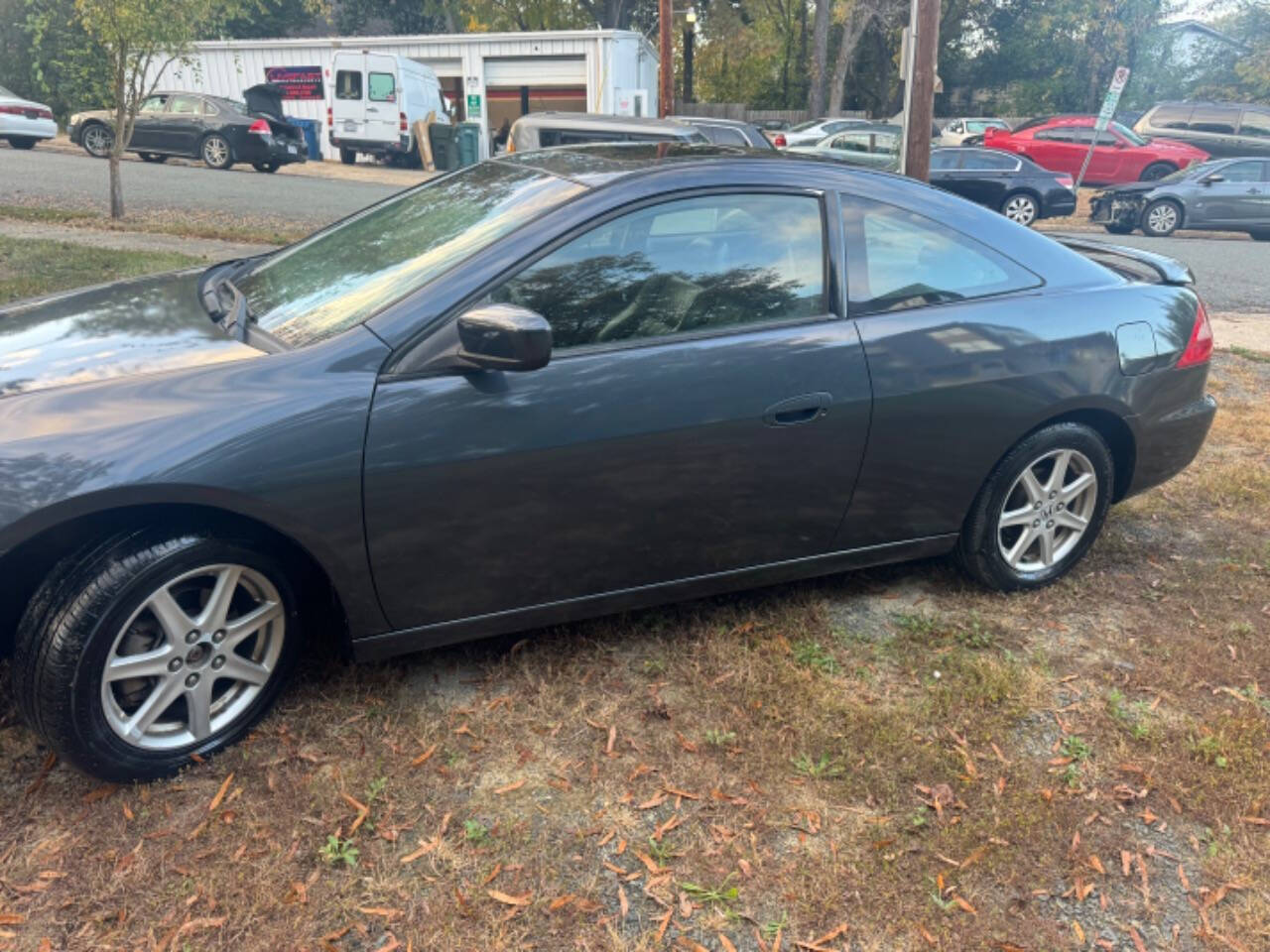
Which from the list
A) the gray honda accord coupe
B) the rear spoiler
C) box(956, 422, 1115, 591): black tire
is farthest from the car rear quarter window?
box(956, 422, 1115, 591): black tire

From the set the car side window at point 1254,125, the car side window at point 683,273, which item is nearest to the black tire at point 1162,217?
the car side window at point 1254,125

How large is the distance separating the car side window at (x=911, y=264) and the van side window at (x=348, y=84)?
2290cm

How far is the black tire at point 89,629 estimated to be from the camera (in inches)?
89.8

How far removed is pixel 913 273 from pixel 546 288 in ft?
4.21

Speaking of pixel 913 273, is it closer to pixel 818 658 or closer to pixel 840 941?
pixel 818 658

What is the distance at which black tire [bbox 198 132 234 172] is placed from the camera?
63.5 ft

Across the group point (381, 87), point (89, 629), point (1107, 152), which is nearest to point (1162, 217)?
point (1107, 152)

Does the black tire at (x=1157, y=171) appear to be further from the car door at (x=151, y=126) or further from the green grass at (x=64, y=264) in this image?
the car door at (x=151, y=126)

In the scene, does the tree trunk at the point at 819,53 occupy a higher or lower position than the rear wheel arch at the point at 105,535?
higher

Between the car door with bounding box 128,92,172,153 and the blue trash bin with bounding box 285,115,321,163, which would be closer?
the car door with bounding box 128,92,172,153

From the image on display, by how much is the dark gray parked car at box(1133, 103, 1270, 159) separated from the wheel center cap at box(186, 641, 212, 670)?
82.5 ft

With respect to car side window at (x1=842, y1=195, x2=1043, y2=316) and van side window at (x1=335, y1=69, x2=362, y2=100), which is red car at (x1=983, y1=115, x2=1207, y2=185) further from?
car side window at (x1=842, y1=195, x2=1043, y2=316)

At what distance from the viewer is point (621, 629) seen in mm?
3330

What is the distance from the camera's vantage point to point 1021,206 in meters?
16.9
